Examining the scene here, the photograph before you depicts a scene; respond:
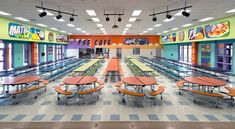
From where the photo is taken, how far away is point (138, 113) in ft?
14.9

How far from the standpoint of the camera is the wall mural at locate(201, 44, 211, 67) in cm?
1328

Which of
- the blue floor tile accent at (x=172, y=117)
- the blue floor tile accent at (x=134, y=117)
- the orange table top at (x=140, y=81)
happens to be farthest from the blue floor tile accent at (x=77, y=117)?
the blue floor tile accent at (x=172, y=117)

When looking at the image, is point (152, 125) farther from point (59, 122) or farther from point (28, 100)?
point (28, 100)

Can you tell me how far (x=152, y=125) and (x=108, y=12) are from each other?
6155 mm

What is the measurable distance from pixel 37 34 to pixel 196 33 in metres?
12.3

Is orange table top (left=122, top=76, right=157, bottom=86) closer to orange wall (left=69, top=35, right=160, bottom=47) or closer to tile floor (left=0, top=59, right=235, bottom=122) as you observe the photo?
tile floor (left=0, top=59, right=235, bottom=122)

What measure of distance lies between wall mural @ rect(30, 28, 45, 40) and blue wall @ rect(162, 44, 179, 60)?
13.5 metres

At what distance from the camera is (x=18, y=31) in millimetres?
11477

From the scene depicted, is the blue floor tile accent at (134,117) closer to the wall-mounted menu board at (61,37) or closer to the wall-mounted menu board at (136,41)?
the wall-mounted menu board at (61,37)

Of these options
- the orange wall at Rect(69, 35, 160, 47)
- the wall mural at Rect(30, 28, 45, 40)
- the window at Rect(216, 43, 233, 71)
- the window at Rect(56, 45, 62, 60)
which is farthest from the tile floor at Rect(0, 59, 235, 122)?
the orange wall at Rect(69, 35, 160, 47)

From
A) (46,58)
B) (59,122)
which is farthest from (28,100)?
(46,58)

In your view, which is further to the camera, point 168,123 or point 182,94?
point 182,94

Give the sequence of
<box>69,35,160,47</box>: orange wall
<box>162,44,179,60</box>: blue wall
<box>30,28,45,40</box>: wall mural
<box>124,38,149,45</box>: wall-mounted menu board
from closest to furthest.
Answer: <box>30,28,45,40</box>: wall mural, <box>162,44,179,60</box>: blue wall, <box>124,38,149,45</box>: wall-mounted menu board, <box>69,35,160,47</box>: orange wall

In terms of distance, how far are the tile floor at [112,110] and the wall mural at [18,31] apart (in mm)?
6374
